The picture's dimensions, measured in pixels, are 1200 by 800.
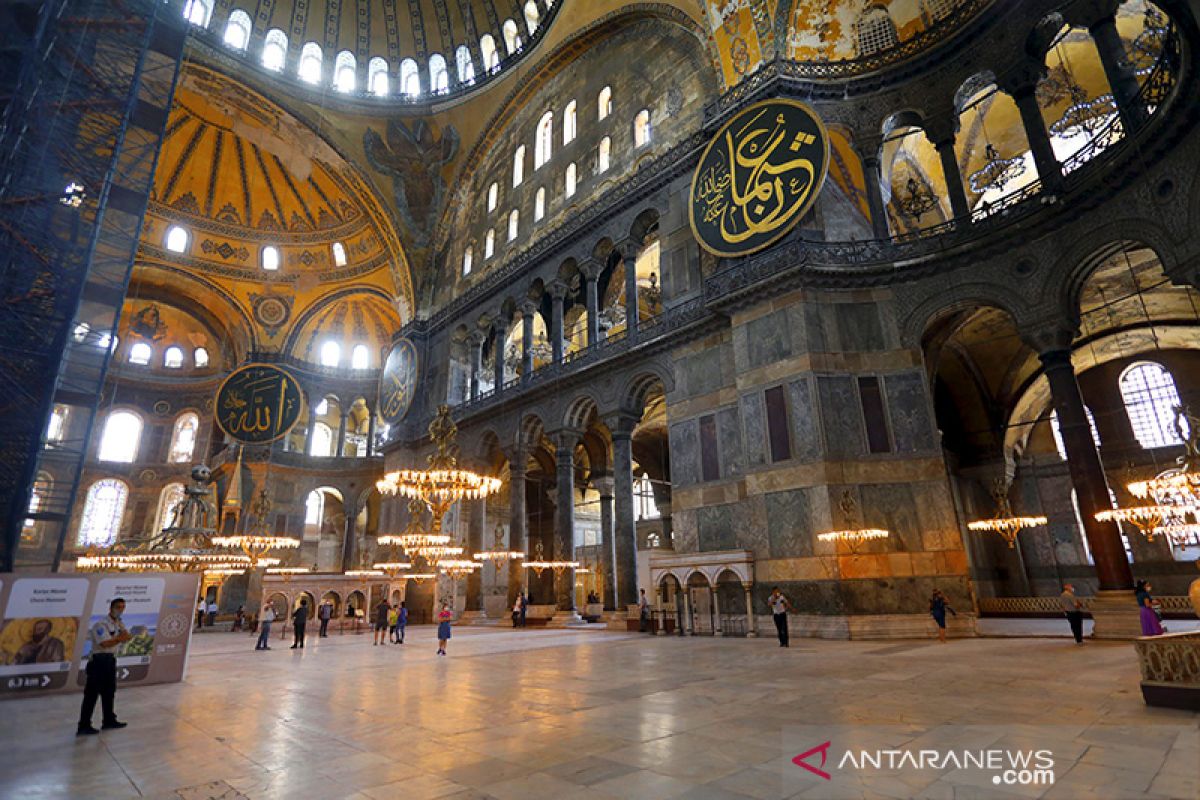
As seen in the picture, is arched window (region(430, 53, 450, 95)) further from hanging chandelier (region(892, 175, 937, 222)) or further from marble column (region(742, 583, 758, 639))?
marble column (region(742, 583, 758, 639))

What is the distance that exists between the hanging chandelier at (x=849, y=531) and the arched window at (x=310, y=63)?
2368 centimetres

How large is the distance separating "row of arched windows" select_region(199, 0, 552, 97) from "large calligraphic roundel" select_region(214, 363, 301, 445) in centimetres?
1139

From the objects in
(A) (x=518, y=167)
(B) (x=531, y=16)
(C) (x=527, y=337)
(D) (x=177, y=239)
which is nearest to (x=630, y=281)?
(C) (x=527, y=337)

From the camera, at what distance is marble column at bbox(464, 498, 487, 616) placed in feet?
61.6

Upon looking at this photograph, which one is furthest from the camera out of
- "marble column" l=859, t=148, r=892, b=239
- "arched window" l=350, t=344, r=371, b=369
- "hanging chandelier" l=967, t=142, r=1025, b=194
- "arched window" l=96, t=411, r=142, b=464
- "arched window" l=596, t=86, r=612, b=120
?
"arched window" l=350, t=344, r=371, b=369

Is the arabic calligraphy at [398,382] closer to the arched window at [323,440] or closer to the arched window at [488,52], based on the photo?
the arched window at [323,440]

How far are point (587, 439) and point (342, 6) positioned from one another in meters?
19.3

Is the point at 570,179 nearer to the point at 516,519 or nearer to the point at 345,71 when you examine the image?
the point at 516,519

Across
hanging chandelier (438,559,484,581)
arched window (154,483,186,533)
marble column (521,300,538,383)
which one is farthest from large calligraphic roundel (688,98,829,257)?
arched window (154,483,186,533)

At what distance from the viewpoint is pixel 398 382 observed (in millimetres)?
22969

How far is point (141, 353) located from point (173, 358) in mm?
1176

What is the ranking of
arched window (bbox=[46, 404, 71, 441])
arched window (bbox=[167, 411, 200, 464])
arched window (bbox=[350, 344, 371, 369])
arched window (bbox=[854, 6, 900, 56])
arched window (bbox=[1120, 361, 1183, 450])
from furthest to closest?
1. arched window (bbox=[350, 344, 371, 369])
2. arched window (bbox=[167, 411, 200, 464])
3. arched window (bbox=[46, 404, 71, 441])
4. arched window (bbox=[1120, 361, 1183, 450])
5. arched window (bbox=[854, 6, 900, 56])

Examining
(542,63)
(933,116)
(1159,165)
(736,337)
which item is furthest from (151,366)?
(1159,165)

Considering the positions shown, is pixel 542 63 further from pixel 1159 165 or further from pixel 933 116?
pixel 1159 165
